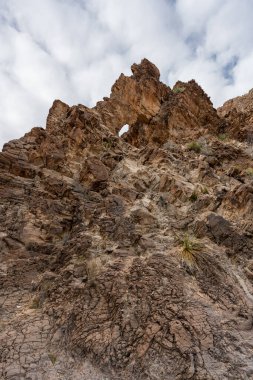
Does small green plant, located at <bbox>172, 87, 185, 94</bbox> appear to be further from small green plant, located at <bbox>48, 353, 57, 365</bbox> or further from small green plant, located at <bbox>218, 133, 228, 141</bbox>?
small green plant, located at <bbox>48, 353, 57, 365</bbox>

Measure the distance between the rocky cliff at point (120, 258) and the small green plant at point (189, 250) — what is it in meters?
0.03

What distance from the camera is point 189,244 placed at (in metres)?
7.92

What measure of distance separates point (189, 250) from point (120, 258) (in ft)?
5.71

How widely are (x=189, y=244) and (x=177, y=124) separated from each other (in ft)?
38.8

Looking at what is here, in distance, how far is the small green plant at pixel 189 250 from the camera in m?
7.44

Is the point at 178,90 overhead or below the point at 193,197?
overhead

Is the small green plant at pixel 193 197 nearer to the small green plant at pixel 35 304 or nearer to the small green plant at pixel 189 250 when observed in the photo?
the small green plant at pixel 189 250

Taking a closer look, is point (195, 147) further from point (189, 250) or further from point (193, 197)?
point (189, 250)

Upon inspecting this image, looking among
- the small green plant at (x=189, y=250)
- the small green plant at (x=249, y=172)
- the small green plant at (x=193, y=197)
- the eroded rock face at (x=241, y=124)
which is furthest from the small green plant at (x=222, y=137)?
the small green plant at (x=189, y=250)

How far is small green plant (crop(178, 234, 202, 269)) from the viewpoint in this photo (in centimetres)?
744

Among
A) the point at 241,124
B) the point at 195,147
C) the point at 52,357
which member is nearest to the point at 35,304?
the point at 52,357

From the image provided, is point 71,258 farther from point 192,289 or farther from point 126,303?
point 192,289

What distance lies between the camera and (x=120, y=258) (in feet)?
25.0

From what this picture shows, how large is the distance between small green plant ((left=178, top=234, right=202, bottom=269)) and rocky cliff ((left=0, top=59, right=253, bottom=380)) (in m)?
0.03
